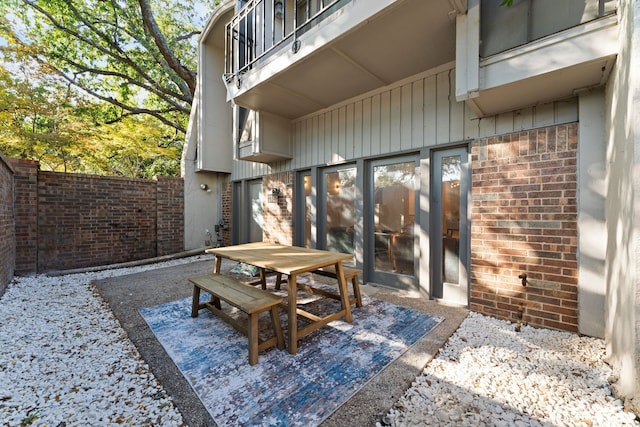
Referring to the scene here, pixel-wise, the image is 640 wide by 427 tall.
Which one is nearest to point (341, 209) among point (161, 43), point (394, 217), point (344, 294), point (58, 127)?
point (394, 217)

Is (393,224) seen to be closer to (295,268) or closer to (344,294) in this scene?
(344,294)

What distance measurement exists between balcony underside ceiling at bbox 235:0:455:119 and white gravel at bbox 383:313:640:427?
3065mm

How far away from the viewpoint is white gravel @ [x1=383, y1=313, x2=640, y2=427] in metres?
1.49

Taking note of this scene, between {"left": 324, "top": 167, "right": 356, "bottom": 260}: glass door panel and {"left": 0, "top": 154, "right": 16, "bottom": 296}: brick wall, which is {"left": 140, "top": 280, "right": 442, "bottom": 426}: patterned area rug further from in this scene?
{"left": 0, "top": 154, "right": 16, "bottom": 296}: brick wall

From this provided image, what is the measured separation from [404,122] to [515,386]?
10.1 ft

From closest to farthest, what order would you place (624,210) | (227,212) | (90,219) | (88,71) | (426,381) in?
(624,210)
(426,381)
(90,219)
(227,212)
(88,71)

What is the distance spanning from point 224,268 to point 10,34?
321 inches

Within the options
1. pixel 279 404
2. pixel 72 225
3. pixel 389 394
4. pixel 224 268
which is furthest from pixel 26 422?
pixel 72 225

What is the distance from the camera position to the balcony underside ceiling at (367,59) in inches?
95.3

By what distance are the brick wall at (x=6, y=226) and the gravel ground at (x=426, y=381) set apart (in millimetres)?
1461

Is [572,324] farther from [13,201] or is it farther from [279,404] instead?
[13,201]

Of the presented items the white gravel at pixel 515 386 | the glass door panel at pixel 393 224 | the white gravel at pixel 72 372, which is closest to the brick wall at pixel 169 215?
the white gravel at pixel 72 372

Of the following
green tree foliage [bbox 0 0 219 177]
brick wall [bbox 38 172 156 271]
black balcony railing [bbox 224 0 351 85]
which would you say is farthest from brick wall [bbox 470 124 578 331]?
green tree foliage [bbox 0 0 219 177]

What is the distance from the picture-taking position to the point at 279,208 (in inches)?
215
